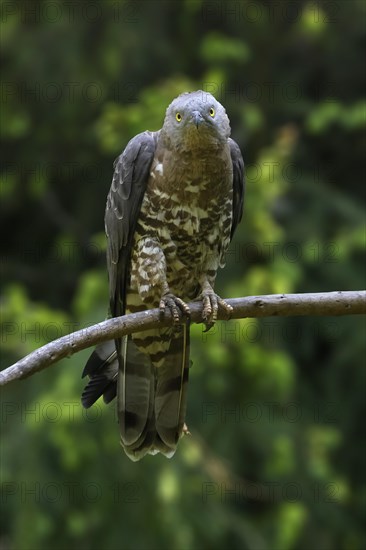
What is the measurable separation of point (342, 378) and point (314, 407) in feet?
Result: 1.34

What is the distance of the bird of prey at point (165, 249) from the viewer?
425 centimetres

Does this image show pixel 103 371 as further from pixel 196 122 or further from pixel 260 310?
pixel 196 122

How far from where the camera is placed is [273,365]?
20.2ft

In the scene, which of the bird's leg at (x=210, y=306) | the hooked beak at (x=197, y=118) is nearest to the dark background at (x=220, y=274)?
the bird's leg at (x=210, y=306)

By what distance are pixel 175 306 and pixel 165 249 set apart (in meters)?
0.31

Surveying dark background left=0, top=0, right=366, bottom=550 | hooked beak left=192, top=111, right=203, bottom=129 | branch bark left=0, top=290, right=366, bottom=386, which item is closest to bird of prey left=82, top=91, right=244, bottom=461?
hooked beak left=192, top=111, right=203, bottom=129

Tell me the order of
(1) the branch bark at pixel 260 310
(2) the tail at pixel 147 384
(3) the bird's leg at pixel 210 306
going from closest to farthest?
(1) the branch bark at pixel 260 310, (3) the bird's leg at pixel 210 306, (2) the tail at pixel 147 384

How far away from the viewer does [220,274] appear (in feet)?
21.8

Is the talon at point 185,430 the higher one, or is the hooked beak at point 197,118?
the hooked beak at point 197,118

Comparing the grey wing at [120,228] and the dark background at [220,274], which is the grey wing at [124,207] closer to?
the grey wing at [120,228]

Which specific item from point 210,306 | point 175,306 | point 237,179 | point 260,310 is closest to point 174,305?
point 175,306

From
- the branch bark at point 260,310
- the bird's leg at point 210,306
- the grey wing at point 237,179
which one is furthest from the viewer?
the grey wing at point 237,179

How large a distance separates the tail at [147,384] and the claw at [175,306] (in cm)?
34

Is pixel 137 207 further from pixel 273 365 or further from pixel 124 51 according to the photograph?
pixel 124 51
